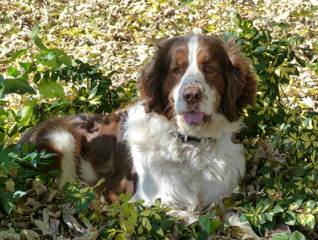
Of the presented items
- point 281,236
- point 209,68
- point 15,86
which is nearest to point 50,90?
point 15,86

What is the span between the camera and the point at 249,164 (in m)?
5.22

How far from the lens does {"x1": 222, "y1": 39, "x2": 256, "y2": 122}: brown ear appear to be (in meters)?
4.73

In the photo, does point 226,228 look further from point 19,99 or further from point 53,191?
point 19,99

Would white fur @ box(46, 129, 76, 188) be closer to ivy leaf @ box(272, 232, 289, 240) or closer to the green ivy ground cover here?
the green ivy ground cover

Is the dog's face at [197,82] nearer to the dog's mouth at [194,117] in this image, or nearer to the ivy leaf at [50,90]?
the dog's mouth at [194,117]

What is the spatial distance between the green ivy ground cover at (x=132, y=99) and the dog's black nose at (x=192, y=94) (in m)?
0.71

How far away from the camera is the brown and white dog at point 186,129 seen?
15.0ft

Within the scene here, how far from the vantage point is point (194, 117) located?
14.8 ft

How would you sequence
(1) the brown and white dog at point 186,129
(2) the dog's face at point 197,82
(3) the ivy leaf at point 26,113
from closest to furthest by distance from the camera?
(2) the dog's face at point 197,82 < (1) the brown and white dog at point 186,129 < (3) the ivy leaf at point 26,113

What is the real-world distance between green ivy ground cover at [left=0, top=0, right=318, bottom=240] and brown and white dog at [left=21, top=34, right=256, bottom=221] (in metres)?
0.26

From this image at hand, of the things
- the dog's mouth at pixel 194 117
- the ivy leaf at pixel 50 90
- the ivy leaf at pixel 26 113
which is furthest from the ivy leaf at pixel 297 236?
the ivy leaf at pixel 26 113

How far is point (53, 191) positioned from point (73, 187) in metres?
0.25

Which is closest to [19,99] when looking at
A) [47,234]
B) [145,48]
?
[145,48]

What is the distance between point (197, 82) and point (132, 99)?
159 centimetres
